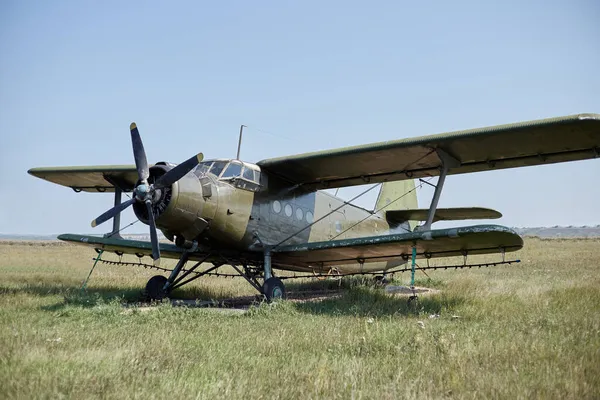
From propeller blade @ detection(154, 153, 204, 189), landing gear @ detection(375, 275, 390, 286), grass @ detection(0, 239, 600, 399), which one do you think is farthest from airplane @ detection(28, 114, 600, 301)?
landing gear @ detection(375, 275, 390, 286)

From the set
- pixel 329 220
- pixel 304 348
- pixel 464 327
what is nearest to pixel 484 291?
pixel 329 220

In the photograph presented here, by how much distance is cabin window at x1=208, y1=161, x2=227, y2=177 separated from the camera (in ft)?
36.1

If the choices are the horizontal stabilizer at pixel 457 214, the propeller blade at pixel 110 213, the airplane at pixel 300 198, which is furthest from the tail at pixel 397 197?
the propeller blade at pixel 110 213

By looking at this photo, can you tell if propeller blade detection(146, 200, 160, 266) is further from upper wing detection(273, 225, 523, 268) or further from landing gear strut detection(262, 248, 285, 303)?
upper wing detection(273, 225, 523, 268)

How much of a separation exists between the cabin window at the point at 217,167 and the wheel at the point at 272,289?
2.79m

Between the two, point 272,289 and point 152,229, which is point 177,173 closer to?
point 152,229

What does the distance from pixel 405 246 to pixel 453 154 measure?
235cm

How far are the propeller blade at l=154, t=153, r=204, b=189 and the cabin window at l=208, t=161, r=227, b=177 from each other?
1.48 meters

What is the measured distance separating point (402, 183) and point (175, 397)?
16.2 metres

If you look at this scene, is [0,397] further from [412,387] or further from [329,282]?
[329,282]

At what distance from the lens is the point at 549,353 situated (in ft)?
17.7

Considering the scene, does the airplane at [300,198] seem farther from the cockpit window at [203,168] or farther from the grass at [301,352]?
the grass at [301,352]

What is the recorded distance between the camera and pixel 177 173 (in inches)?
375

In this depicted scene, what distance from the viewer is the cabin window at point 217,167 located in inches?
434
